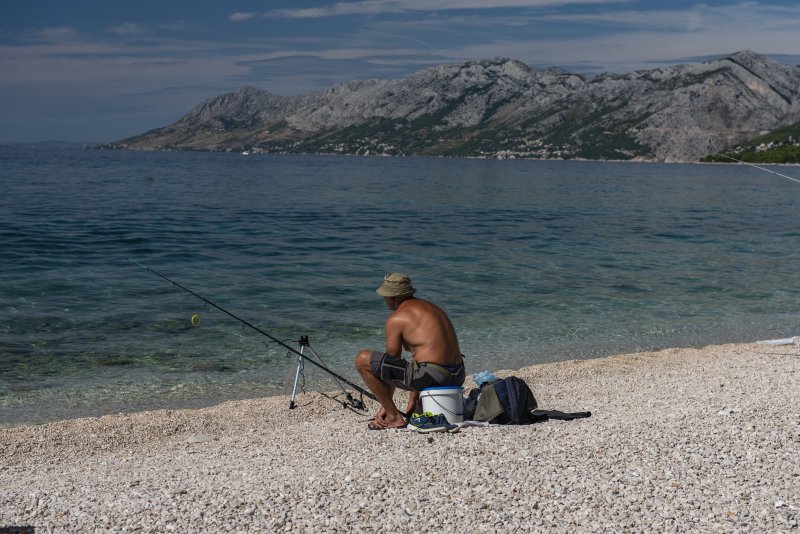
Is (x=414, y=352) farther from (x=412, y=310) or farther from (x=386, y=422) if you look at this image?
(x=386, y=422)

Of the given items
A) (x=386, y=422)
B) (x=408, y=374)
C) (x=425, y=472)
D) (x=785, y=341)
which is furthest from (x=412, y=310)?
(x=785, y=341)

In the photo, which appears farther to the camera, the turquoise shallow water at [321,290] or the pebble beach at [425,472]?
the turquoise shallow water at [321,290]

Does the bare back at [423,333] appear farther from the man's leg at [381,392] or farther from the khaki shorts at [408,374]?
the man's leg at [381,392]

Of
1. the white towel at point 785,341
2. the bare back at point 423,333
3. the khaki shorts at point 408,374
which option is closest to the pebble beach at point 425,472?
the khaki shorts at point 408,374

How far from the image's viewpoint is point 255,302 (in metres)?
16.0

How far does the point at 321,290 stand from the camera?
1750 cm

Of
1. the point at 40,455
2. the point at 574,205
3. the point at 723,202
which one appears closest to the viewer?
the point at 40,455

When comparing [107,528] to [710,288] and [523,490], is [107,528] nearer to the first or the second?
[523,490]

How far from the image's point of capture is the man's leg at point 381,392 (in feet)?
21.8

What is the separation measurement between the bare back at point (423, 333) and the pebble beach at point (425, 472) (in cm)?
84

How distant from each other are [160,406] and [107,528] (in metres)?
5.08

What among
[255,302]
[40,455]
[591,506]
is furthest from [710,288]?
[40,455]

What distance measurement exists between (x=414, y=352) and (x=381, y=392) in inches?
24.1

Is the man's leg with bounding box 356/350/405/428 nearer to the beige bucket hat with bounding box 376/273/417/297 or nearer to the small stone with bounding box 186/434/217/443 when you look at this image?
the beige bucket hat with bounding box 376/273/417/297
